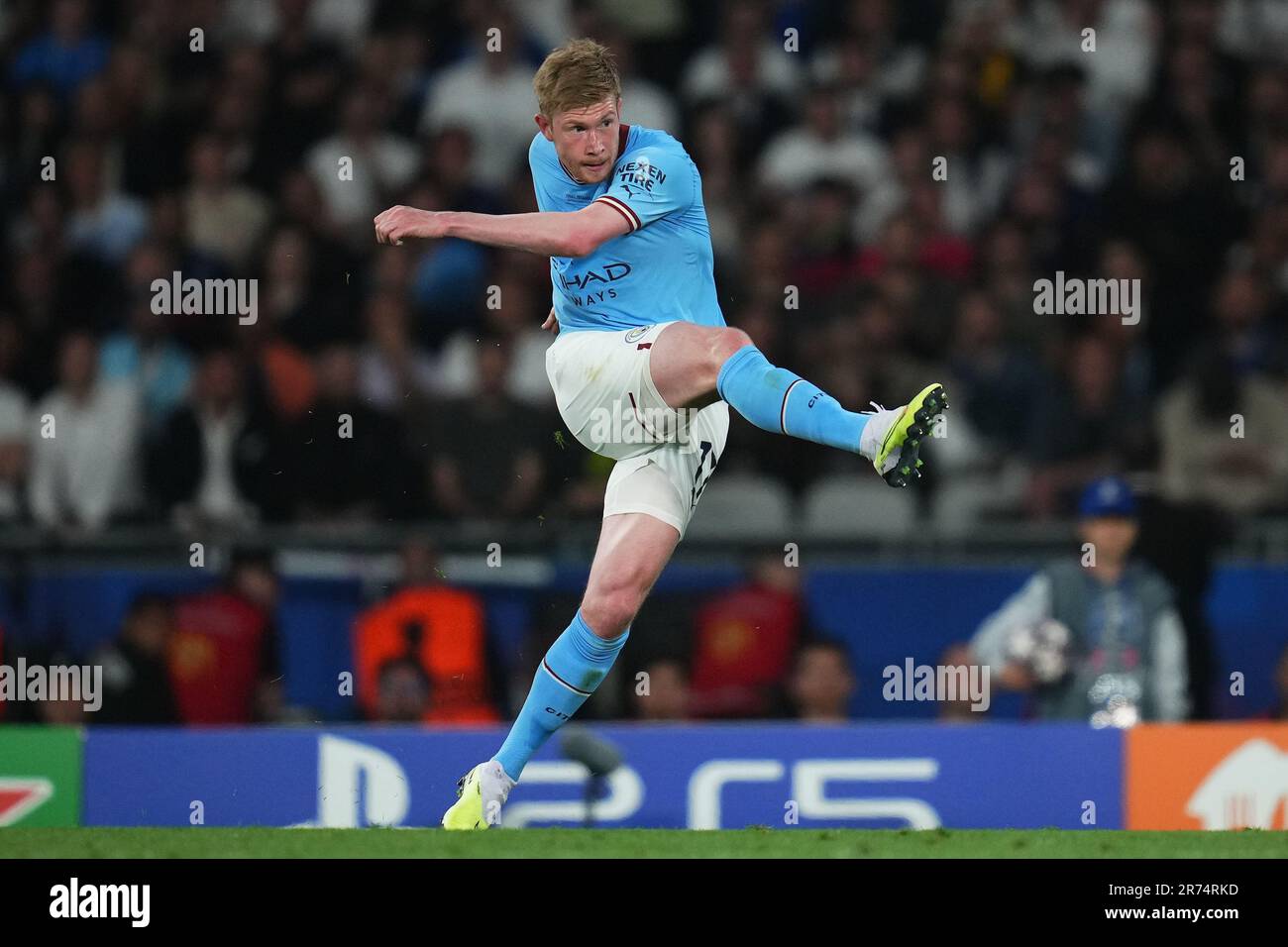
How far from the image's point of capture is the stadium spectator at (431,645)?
8.75 m

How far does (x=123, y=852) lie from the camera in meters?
5.59

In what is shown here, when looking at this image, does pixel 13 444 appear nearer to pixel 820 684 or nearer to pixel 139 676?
pixel 139 676

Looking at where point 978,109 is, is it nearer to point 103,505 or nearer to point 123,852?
point 103,505

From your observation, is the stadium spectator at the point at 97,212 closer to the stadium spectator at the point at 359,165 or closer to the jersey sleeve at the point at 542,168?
the stadium spectator at the point at 359,165

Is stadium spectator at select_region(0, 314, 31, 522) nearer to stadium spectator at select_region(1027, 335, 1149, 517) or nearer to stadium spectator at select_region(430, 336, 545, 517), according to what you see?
stadium spectator at select_region(430, 336, 545, 517)

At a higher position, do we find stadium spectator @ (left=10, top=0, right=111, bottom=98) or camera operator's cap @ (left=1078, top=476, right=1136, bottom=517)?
stadium spectator @ (left=10, top=0, right=111, bottom=98)

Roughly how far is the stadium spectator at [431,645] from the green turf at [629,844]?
8.06ft

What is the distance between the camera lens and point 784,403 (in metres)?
5.73

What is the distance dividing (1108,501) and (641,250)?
3.28 metres

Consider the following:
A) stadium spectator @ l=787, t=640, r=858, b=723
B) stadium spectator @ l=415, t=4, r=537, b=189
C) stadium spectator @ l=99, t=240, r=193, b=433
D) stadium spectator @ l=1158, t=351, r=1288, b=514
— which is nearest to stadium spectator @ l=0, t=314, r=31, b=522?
stadium spectator @ l=99, t=240, r=193, b=433

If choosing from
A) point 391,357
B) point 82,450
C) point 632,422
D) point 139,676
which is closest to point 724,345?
point 632,422

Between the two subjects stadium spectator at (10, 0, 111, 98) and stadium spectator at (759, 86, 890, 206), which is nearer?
stadium spectator at (759, 86, 890, 206)

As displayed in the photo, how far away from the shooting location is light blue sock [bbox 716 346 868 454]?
5.68 meters

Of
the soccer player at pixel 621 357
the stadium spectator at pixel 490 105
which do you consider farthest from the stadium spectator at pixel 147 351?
the soccer player at pixel 621 357
